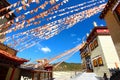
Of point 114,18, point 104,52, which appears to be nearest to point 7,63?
point 114,18

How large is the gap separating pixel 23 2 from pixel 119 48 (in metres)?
9.60

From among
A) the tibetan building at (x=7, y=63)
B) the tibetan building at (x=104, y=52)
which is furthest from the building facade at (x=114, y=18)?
the tibetan building at (x=7, y=63)

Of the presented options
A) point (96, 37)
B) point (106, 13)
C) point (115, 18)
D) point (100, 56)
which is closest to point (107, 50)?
point (100, 56)

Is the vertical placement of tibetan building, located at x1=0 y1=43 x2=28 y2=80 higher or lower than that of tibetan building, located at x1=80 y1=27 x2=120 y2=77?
lower

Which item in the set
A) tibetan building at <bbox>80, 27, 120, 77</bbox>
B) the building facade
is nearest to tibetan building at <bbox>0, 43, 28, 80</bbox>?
the building facade

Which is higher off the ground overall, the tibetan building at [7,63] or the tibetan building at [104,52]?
the tibetan building at [104,52]

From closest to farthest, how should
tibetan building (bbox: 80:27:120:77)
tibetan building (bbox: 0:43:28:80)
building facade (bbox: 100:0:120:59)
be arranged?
building facade (bbox: 100:0:120:59)
tibetan building (bbox: 0:43:28:80)
tibetan building (bbox: 80:27:120:77)

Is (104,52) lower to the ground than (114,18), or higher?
lower

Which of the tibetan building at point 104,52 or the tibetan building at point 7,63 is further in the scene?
the tibetan building at point 104,52

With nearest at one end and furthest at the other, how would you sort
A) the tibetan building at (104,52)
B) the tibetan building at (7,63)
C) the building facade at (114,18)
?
the building facade at (114,18), the tibetan building at (7,63), the tibetan building at (104,52)

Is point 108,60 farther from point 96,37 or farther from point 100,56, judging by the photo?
point 96,37

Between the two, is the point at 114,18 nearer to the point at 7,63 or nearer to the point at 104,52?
the point at 104,52

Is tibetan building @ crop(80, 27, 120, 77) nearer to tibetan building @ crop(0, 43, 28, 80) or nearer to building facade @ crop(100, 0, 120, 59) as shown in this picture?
building facade @ crop(100, 0, 120, 59)

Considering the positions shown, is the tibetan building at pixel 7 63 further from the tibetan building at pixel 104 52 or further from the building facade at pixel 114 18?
the tibetan building at pixel 104 52
